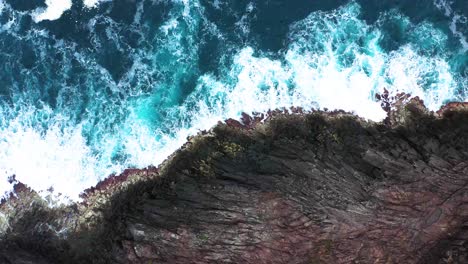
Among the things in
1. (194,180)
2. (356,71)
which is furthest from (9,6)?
(356,71)

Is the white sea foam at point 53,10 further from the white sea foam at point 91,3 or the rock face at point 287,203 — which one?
the rock face at point 287,203

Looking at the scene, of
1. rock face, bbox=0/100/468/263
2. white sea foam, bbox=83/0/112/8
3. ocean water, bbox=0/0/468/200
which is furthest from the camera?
white sea foam, bbox=83/0/112/8

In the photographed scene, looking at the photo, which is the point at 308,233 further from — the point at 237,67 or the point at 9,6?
the point at 9,6

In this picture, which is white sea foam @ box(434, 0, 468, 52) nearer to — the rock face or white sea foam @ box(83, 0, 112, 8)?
the rock face

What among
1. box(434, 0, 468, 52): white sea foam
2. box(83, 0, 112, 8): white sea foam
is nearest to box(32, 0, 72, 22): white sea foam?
box(83, 0, 112, 8): white sea foam

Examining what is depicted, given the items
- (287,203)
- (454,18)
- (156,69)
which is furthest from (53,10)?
(454,18)

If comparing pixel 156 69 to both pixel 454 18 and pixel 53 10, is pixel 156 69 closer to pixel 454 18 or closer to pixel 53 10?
pixel 53 10
